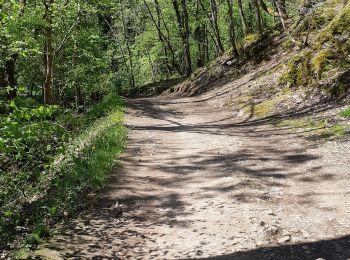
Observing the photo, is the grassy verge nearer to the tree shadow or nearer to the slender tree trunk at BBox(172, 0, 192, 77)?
the tree shadow

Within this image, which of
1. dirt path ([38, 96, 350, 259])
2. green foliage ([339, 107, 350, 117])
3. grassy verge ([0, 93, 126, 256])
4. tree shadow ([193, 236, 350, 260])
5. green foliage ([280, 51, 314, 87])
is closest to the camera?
tree shadow ([193, 236, 350, 260])

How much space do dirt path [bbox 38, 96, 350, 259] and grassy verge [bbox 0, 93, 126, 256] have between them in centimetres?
30

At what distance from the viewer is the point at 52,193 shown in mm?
7656

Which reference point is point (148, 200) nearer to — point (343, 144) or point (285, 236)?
point (285, 236)

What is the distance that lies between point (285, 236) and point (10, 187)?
513 centimetres

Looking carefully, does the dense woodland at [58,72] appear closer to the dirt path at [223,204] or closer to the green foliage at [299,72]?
the dirt path at [223,204]

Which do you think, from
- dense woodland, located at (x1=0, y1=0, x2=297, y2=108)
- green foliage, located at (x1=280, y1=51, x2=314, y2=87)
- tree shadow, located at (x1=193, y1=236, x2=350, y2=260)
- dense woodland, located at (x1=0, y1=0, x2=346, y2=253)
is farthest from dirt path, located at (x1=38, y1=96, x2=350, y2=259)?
green foliage, located at (x1=280, y1=51, x2=314, y2=87)

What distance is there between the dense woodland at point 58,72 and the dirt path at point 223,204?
2.54ft

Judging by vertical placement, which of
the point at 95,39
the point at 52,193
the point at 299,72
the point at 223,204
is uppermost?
the point at 95,39

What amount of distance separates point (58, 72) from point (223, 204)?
788 inches

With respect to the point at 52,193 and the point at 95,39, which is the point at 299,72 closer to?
the point at 52,193

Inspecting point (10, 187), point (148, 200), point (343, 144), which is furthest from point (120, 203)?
point (343, 144)

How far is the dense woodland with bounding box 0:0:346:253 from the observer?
18.4ft

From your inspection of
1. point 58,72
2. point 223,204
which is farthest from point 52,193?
point 58,72
